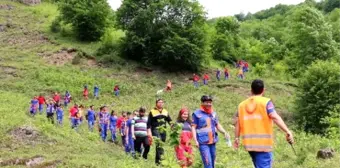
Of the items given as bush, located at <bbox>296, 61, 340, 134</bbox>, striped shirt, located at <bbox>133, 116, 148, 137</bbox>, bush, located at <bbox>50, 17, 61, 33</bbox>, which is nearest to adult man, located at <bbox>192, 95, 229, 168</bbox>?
striped shirt, located at <bbox>133, 116, 148, 137</bbox>

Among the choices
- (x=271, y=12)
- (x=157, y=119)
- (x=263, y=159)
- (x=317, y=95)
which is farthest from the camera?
(x=271, y=12)

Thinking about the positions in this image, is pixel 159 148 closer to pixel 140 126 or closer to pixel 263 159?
pixel 140 126

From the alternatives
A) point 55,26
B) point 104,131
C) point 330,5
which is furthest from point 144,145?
point 330,5

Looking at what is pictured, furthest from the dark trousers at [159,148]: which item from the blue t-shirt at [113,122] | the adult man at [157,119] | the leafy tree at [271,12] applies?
the leafy tree at [271,12]

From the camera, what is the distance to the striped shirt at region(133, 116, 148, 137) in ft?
41.3

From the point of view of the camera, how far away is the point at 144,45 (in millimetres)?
45812

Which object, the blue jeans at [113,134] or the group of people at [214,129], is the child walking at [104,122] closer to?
the blue jeans at [113,134]

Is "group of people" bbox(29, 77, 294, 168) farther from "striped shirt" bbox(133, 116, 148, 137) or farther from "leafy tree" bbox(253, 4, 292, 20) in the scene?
"leafy tree" bbox(253, 4, 292, 20)

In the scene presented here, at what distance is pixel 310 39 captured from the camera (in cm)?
5103

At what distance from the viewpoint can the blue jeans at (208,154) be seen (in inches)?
337

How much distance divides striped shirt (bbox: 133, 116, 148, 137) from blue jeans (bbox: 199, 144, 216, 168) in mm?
3992

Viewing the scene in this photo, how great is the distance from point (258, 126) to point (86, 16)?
142ft

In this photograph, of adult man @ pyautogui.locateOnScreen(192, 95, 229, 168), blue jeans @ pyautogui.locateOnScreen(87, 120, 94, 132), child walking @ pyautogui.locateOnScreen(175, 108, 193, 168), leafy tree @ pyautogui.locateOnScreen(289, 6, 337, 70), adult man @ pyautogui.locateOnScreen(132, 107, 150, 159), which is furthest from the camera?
leafy tree @ pyautogui.locateOnScreen(289, 6, 337, 70)

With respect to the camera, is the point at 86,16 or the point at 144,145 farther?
the point at 86,16
